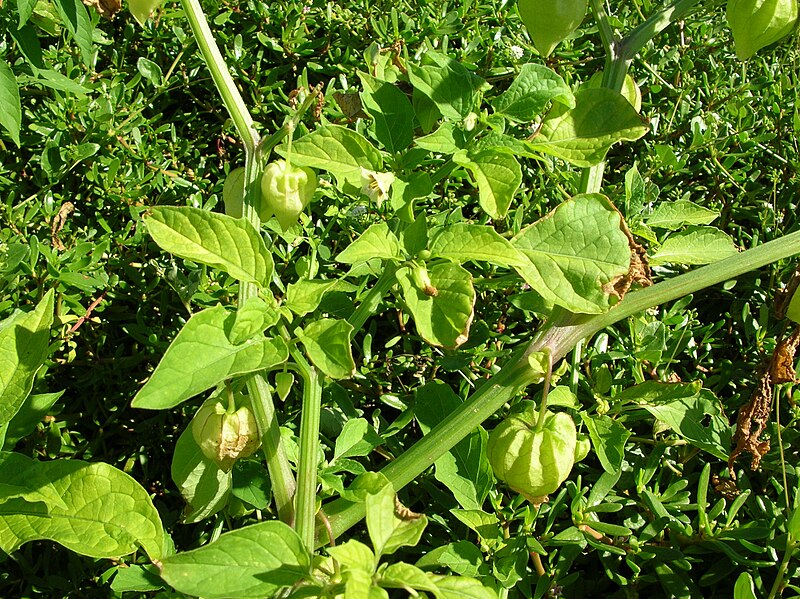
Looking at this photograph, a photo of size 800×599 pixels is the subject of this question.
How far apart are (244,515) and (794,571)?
3.21ft

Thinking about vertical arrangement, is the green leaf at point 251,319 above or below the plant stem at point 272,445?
above

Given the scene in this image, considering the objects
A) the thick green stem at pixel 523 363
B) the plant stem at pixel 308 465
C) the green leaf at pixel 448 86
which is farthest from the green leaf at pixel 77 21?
the thick green stem at pixel 523 363

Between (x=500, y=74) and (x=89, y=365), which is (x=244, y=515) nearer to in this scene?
(x=89, y=365)

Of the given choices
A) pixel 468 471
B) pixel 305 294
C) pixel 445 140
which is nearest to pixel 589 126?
pixel 445 140

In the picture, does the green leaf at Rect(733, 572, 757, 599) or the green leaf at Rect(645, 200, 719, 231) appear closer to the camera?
the green leaf at Rect(733, 572, 757, 599)

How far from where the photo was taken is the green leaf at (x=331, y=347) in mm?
889

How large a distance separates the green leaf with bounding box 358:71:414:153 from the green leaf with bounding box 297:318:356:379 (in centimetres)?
28

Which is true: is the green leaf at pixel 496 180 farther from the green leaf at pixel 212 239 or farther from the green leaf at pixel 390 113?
the green leaf at pixel 212 239

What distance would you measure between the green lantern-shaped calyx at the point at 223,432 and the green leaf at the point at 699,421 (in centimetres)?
66

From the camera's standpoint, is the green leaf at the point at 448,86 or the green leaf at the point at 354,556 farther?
the green leaf at the point at 448,86

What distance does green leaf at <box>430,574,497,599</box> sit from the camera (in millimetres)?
899

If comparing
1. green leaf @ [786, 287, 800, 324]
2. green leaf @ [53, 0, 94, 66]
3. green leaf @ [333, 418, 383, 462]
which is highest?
green leaf @ [53, 0, 94, 66]

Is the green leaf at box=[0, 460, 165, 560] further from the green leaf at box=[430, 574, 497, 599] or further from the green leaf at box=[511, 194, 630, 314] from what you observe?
the green leaf at box=[511, 194, 630, 314]

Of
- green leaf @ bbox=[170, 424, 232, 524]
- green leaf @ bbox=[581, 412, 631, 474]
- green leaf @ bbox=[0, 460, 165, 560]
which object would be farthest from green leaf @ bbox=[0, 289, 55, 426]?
green leaf @ bbox=[581, 412, 631, 474]
